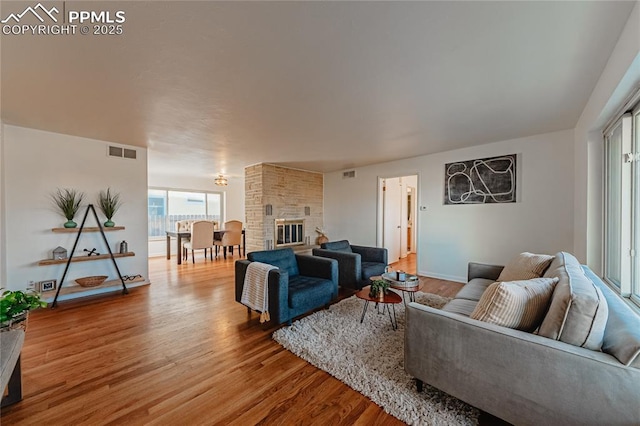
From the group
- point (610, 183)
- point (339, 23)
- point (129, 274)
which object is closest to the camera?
point (339, 23)

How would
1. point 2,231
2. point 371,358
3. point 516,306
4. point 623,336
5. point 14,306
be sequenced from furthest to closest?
point 2,231 < point 371,358 < point 14,306 < point 516,306 < point 623,336

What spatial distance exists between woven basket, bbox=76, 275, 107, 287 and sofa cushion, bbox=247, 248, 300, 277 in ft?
7.70

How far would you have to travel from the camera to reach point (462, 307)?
2.06m

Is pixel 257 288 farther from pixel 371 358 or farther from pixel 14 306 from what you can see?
pixel 14 306

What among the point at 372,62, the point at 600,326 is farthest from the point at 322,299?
the point at 372,62

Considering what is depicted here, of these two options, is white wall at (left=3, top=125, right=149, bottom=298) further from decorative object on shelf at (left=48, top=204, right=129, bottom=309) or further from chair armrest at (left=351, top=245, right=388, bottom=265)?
chair armrest at (left=351, top=245, right=388, bottom=265)

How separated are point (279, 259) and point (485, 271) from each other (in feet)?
8.18

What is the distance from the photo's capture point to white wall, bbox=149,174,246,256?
698 cm

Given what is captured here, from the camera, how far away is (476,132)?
11.2ft

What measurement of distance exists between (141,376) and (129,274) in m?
2.84

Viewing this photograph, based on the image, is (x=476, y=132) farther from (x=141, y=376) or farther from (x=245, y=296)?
(x=141, y=376)

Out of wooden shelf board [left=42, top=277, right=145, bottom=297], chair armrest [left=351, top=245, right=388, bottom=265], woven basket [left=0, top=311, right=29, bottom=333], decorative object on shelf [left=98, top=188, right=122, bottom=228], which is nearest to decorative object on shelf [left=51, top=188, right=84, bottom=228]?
decorative object on shelf [left=98, top=188, right=122, bottom=228]

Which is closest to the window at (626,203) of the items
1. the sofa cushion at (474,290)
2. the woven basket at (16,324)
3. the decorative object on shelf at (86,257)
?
the sofa cushion at (474,290)

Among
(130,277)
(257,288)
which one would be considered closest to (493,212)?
(257,288)
